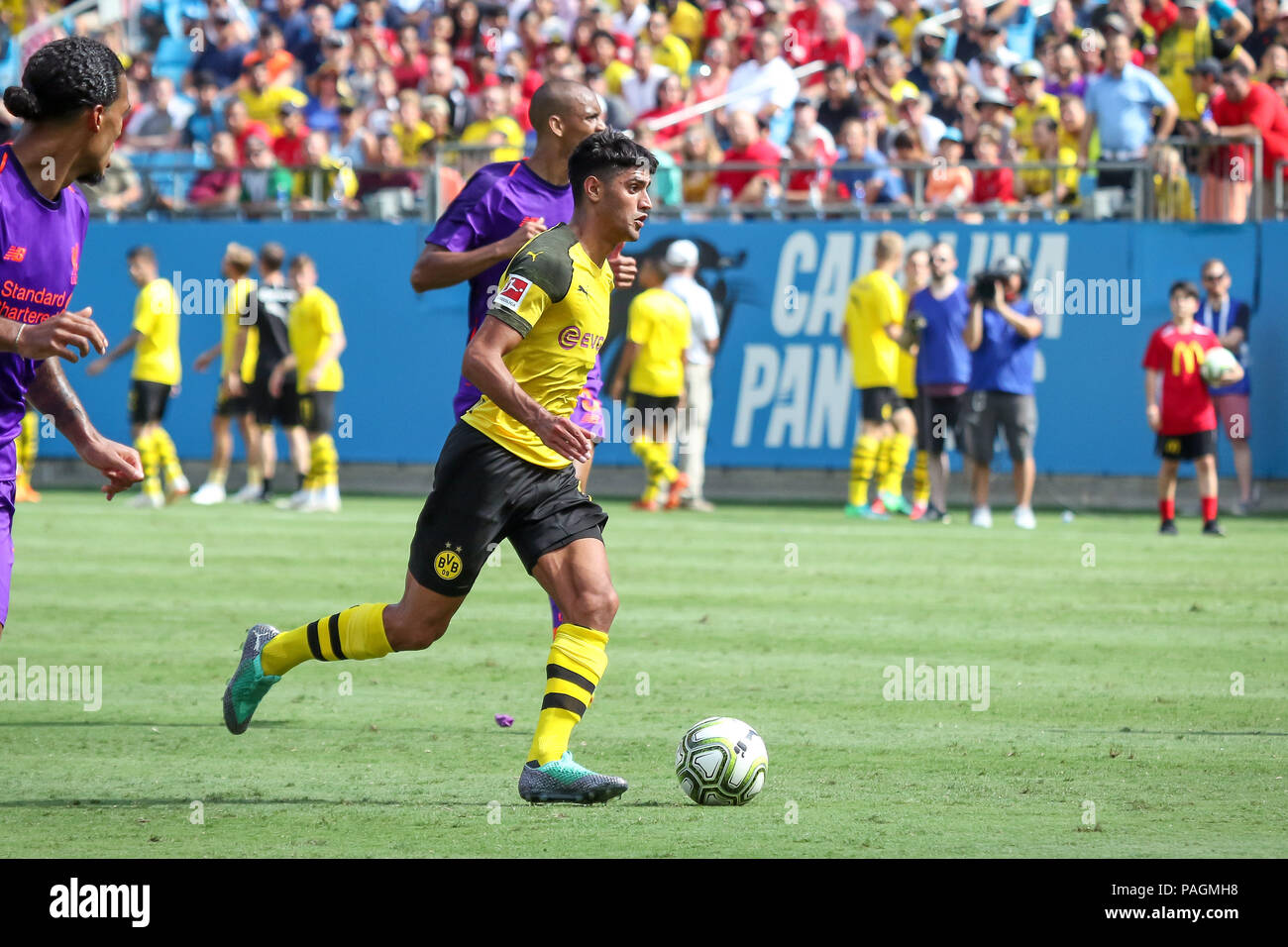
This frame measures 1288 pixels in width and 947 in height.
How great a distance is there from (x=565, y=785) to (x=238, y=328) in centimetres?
1488

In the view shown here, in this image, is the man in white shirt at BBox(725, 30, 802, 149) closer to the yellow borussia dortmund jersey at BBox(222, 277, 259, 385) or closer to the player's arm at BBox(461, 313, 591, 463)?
the yellow borussia dortmund jersey at BBox(222, 277, 259, 385)

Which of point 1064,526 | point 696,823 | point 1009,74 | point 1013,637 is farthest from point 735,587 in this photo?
point 1009,74

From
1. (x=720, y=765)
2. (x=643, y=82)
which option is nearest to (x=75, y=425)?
(x=720, y=765)

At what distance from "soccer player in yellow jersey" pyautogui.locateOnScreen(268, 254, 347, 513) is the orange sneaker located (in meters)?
3.57

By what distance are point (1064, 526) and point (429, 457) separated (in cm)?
822

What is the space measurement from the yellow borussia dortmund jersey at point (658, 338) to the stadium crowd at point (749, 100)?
6.50 ft

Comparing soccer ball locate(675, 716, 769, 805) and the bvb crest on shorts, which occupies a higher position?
the bvb crest on shorts

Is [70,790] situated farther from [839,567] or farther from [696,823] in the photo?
[839,567]

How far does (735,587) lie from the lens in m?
13.2

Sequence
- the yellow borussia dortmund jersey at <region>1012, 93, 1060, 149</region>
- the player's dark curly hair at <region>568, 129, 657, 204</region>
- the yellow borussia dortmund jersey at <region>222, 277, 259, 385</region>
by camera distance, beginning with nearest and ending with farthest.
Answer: the player's dark curly hair at <region>568, 129, 657, 204</region>
the yellow borussia dortmund jersey at <region>222, 277, 259, 385</region>
the yellow borussia dortmund jersey at <region>1012, 93, 1060, 149</region>

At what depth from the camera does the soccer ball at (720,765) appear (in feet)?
21.6

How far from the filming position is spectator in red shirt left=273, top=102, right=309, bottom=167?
23891mm

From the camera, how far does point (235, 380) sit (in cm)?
2017

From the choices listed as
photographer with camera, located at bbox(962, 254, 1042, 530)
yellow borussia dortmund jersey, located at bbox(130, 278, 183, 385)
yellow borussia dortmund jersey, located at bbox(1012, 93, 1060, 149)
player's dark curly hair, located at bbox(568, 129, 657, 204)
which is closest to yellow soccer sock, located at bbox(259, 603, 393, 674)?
player's dark curly hair, located at bbox(568, 129, 657, 204)
